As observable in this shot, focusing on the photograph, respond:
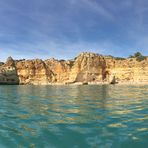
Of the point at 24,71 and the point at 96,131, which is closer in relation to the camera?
the point at 96,131

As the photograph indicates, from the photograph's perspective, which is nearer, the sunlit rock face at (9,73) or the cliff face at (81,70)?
the cliff face at (81,70)

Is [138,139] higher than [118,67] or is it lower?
lower

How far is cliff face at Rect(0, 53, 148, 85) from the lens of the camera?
114 meters

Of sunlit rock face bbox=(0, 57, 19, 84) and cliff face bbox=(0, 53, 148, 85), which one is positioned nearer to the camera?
cliff face bbox=(0, 53, 148, 85)

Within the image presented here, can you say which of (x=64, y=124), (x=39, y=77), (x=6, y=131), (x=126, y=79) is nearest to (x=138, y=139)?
(x=64, y=124)

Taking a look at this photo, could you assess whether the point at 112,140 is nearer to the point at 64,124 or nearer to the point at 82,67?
the point at 64,124

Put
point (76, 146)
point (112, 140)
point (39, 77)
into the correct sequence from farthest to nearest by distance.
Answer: point (39, 77), point (112, 140), point (76, 146)

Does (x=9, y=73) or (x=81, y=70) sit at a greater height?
(x=81, y=70)

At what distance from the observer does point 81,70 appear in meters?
124

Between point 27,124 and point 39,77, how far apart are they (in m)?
122

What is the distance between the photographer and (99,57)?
126m

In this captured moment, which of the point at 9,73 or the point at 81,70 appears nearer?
the point at 81,70

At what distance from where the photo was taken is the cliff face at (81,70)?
374 feet

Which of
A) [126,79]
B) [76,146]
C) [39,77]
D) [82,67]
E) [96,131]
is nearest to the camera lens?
[76,146]
